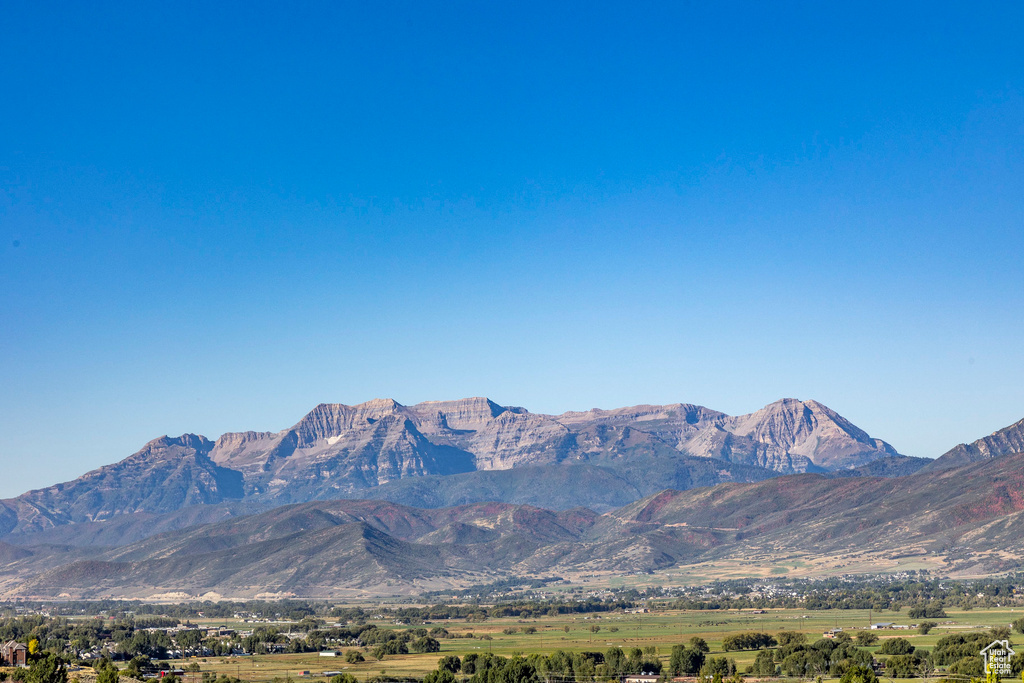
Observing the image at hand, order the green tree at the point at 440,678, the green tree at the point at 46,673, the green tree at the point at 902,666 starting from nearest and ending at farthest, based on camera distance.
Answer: the green tree at the point at 46,673 < the green tree at the point at 440,678 < the green tree at the point at 902,666

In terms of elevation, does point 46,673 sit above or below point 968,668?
above

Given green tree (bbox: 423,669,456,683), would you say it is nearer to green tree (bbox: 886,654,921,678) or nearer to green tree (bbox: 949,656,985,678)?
green tree (bbox: 886,654,921,678)

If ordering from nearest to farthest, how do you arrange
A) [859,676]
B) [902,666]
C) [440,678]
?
[859,676] < [440,678] < [902,666]

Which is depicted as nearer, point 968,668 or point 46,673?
point 46,673

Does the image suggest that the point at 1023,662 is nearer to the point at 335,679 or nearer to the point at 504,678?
the point at 504,678

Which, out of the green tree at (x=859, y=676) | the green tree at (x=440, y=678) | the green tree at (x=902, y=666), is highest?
the green tree at (x=440, y=678)

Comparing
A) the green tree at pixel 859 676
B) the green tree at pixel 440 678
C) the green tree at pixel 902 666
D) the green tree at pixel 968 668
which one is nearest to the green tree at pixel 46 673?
the green tree at pixel 440 678

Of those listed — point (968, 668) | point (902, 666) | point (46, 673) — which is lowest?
point (902, 666)

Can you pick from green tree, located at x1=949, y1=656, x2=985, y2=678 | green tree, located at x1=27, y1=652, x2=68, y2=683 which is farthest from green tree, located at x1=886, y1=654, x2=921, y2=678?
green tree, located at x1=27, y1=652, x2=68, y2=683

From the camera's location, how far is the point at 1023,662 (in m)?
174

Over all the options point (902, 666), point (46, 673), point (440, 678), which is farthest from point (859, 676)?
point (46, 673)

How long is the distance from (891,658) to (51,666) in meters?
133

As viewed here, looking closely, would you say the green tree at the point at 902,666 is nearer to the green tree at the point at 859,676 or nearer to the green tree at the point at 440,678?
the green tree at the point at 859,676

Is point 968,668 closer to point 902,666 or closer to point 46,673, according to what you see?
point 902,666
